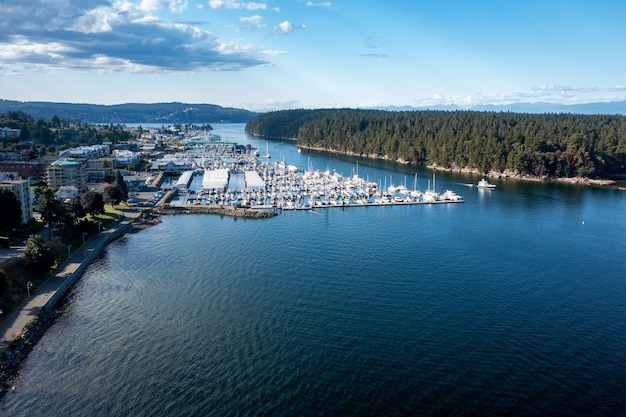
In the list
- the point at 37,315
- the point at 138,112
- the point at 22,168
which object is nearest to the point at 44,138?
the point at 22,168

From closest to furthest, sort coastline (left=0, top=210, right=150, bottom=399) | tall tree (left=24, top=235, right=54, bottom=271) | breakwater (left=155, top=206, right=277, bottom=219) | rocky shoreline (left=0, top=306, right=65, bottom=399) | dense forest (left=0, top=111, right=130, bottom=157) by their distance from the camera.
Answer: rocky shoreline (left=0, top=306, right=65, bottom=399) → coastline (left=0, top=210, right=150, bottom=399) → tall tree (left=24, top=235, right=54, bottom=271) → breakwater (left=155, top=206, right=277, bottom=219) → dense forest (left=0, top=111, right=130, bottom=157)

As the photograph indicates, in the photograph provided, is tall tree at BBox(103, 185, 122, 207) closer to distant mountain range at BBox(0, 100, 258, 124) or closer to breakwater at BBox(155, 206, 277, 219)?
breakwater at BBox(155, 206, 277, 219)

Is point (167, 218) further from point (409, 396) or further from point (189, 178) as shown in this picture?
point (409, 396)

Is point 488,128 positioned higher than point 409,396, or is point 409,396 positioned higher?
point 488,128

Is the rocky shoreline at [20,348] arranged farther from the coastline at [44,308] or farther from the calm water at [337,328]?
the calm water at [337,328]

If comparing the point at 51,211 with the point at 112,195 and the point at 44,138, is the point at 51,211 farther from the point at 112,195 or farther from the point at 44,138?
the point at 44,138

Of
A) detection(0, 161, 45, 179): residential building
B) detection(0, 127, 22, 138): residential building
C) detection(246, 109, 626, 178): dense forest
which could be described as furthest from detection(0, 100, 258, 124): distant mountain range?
detection(0, 161, 45, 179): residential building

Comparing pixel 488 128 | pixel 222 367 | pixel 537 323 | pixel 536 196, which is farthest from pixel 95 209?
pixel 488 128
